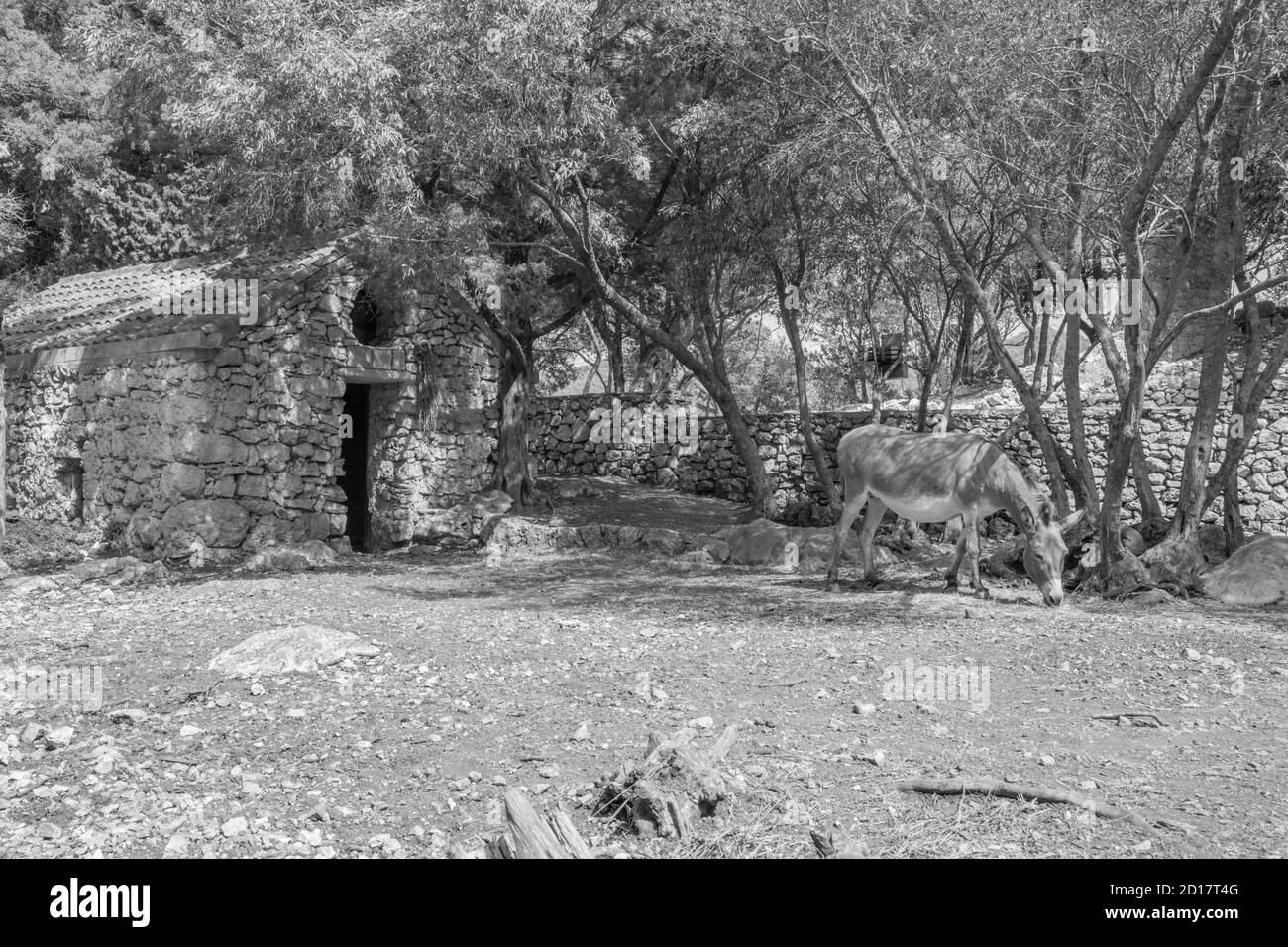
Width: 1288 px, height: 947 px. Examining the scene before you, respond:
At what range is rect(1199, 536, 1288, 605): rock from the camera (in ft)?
38.0

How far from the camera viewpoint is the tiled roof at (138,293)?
15.4 m

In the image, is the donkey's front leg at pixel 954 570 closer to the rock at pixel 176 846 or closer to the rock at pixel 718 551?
the rock at pixel 718 551

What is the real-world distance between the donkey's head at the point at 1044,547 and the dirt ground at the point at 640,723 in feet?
1.33

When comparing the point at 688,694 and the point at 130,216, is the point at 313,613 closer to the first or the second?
the point at 688,694

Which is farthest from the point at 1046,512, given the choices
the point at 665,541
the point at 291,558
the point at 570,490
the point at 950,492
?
the point at 570,490

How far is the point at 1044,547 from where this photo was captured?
36.3 feet

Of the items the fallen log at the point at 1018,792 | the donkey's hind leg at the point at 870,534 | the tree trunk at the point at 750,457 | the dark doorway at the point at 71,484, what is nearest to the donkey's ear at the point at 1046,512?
the donkey's hind leg at the point at 870,534

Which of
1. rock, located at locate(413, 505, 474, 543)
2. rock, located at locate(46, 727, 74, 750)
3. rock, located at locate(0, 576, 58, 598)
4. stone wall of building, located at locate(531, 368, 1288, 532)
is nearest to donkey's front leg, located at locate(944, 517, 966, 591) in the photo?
stone wall of building, located at locate(531, 368, 1288, 532)

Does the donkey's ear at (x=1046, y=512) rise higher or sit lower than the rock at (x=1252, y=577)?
higher

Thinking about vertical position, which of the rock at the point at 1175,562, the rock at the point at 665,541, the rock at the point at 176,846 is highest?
the rock at the point at 1175,562

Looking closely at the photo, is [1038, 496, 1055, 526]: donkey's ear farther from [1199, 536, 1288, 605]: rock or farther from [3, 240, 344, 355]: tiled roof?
[3, 240, 344, 355]: tiled roof

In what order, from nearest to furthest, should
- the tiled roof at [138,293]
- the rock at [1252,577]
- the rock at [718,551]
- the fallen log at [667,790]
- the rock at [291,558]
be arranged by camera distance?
the fallen log at [667,790]
the rock at [1252,577]
the rock at [291,558]
the rock at [718,551]
the tiled roof at [138,293]

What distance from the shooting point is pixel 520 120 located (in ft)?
42.3
